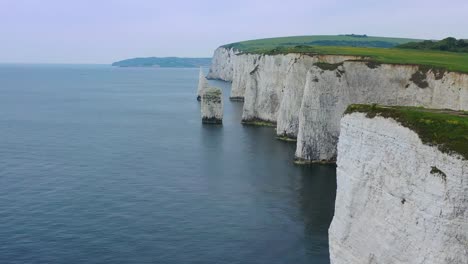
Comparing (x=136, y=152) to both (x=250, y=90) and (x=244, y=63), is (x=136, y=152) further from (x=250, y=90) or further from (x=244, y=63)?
(x=244, y=63)

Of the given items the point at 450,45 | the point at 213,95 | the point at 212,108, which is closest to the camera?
the point at 213,95

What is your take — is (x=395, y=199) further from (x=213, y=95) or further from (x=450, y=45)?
(x=450, y=45)

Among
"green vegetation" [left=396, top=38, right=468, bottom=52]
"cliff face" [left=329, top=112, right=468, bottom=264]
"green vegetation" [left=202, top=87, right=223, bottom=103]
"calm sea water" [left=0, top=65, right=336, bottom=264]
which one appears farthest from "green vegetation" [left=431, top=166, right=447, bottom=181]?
"green vegetation" [left=396, top=38, right=468, bottom=52]

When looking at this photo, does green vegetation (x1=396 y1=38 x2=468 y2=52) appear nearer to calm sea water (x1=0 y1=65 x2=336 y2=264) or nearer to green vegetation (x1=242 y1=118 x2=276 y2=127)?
green vegetation (x1=242 y1=118 x2=276 y2=127)

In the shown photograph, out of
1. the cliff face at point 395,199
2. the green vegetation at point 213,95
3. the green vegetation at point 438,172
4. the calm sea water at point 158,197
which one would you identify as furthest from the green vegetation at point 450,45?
the green vegetation at point 438,172

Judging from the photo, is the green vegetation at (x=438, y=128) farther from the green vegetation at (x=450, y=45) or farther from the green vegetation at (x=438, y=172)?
the green vegetation at (x=450, y=45)

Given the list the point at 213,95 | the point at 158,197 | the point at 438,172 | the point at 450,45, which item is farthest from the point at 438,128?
the point at 450,45

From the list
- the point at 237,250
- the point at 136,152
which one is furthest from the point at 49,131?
the point at 237,250
